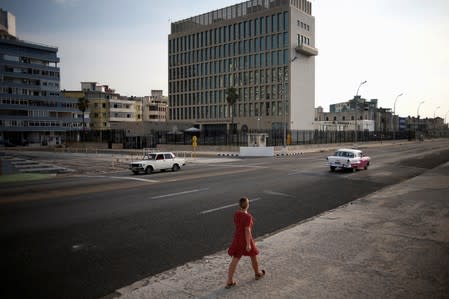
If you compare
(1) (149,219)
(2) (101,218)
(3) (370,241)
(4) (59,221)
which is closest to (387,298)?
(3) (370,241)

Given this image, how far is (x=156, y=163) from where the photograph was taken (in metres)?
26.0

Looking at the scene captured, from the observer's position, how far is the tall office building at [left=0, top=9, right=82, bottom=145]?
94.8 metres

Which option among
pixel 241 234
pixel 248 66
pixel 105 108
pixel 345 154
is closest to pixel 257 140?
pixel 345 154

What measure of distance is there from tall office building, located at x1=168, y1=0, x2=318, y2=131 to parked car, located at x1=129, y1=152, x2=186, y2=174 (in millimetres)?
56179

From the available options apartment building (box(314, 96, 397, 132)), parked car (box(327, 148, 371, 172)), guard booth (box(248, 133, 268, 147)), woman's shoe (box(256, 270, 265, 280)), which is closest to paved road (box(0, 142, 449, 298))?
woman's shoe (box(256, 270, 265, 280))

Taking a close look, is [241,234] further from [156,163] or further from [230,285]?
[156,163]

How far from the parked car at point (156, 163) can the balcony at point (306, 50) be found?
2517 inches

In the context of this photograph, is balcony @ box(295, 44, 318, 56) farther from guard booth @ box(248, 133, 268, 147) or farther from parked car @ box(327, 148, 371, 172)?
parked car @ box(327, 148, 371, 172)

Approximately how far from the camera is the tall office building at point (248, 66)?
276ft

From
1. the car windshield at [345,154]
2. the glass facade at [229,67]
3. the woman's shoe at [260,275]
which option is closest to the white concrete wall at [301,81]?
the glass facade at [229,67]

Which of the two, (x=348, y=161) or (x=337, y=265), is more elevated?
(x=348, y=161)

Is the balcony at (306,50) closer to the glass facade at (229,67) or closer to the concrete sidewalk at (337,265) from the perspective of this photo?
the glass facade at (229,67)

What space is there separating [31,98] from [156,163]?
294 ft

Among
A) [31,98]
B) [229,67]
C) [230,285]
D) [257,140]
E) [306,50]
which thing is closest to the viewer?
[230,285]
